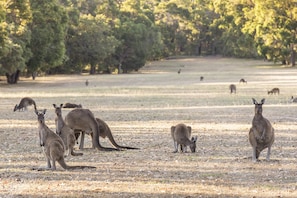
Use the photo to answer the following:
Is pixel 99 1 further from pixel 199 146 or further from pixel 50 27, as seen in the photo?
pixel 199 146

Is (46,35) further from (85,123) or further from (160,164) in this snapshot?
(160,164)

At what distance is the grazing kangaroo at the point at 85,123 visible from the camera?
13.6 m

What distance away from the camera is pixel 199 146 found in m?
14.8

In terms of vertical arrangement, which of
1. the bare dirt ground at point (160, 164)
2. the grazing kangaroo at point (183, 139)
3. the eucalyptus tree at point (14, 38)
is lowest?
the bare dirt ground at point (160, 164)

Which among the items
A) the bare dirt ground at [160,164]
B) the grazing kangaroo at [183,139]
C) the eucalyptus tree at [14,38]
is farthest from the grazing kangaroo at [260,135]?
the eucalyptus tree at [14,38]

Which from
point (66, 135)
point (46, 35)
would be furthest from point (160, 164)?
point (46, 35)

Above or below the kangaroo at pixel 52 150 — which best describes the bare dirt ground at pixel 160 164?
below

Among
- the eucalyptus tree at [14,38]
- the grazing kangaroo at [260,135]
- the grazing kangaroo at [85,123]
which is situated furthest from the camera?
the eucalyptus tree at [14,38]

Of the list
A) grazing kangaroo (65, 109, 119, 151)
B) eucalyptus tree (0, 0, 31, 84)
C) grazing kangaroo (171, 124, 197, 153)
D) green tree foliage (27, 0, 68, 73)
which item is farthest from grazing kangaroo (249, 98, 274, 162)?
green tree foliage (27, 0, 68, 73)

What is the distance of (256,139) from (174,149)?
273 cm

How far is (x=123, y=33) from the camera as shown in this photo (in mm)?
79688

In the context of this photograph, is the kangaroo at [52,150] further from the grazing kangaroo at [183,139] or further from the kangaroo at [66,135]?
the grazing kangaroo at [183,139]

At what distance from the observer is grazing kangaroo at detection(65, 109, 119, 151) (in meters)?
13.6

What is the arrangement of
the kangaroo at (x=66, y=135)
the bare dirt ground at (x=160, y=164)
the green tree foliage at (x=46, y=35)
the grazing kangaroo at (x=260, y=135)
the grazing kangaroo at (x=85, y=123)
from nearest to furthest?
1. the bare dirt ground at (x=160, y=164)
2. the grazing kangaroo at (x=260, y=135)
3. the kangaroo at (x=66, y=135)
4. the grazing kangaroo at (x=85, y=123)
5. the green tree foliage at (x=46, y=35)
